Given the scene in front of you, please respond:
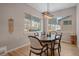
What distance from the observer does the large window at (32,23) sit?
2.34 meters

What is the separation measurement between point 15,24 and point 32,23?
38 centimetres

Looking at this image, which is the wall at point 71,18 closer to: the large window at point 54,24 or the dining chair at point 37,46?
the large window at point 54,24

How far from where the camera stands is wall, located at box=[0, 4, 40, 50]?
2248mm

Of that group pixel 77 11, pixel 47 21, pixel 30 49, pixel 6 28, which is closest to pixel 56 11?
pixel 47 21

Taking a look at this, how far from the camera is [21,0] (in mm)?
1828

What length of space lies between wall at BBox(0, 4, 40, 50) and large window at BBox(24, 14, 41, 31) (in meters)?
0.09

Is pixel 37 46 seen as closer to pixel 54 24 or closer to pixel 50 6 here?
pixel 54 24

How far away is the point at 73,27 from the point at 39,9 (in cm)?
84

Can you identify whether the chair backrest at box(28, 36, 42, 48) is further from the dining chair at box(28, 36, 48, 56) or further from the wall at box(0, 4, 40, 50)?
the wall at box(0, 4, 40, 50)

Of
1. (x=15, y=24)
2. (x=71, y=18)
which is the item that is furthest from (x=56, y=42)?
(x=15, y=24)

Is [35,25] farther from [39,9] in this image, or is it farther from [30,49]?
[30,49]

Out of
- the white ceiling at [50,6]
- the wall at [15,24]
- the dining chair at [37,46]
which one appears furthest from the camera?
the dining chair at [37,46]

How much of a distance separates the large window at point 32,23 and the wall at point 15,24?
3.4 inches

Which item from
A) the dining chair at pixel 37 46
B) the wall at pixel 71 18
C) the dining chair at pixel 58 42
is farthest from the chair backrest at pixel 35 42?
the wall at pixel 71 18
